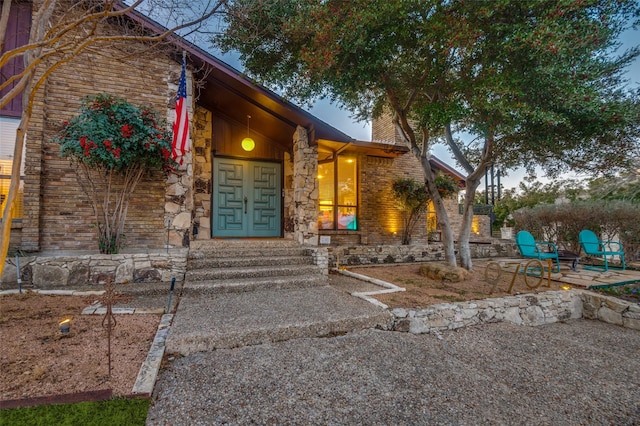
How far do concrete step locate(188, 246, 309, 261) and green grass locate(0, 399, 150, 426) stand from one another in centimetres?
321

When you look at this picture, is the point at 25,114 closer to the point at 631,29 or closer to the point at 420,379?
the point at 420,379

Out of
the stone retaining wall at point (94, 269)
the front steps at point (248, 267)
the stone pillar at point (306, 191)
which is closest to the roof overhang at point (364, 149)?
the stone pillar at point (306, 191)

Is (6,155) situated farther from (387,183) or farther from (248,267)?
(387,183)

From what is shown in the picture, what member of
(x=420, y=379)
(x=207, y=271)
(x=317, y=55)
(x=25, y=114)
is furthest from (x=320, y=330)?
(x=317, y=55)

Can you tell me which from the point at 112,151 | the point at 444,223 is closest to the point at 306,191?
the point at 444,223

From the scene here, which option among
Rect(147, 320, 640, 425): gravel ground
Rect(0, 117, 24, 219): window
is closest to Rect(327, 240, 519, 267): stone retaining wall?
Rect(147, 320, 640, 425): gravel ground

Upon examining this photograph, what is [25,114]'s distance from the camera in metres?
2.61

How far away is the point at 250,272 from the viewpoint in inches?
188

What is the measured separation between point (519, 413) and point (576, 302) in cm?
415

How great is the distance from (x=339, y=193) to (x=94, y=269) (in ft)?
20.5

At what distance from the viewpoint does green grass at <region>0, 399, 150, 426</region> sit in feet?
5.69

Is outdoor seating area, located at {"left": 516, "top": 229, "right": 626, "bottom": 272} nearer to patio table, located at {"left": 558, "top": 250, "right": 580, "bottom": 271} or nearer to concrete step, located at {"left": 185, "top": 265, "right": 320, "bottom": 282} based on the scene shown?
patio table, located at {"left": 558, "top": 250, "right": 580, "bottom": 271}

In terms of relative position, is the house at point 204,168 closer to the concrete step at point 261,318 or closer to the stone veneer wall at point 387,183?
the stone veneer wall at point 387,183

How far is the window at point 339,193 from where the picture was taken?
28.9 feet
